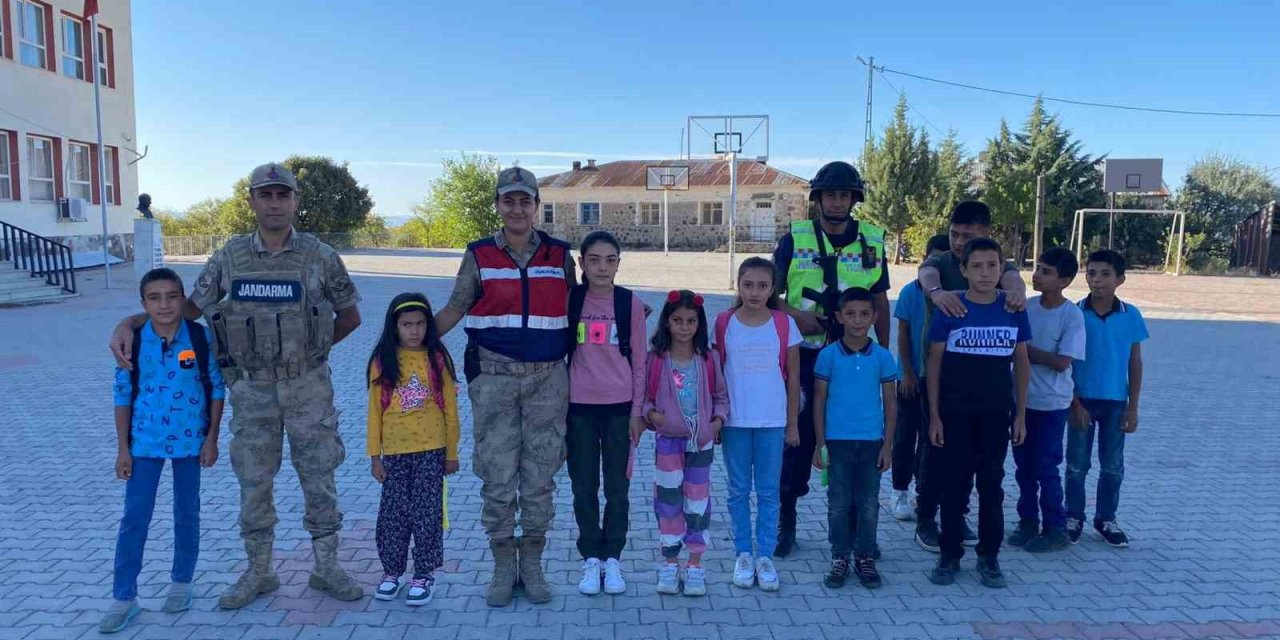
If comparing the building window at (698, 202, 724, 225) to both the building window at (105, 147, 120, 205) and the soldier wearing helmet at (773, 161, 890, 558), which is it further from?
the soldier wearing helmet at (773, 161, 890, 558)

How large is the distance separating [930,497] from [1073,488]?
2.98 feet

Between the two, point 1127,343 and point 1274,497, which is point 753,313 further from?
point 1274,497

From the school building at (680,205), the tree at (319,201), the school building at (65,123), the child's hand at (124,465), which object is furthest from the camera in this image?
the school building at (680,205)

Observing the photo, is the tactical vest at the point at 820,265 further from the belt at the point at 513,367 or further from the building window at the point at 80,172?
the building window at the point at 80,172

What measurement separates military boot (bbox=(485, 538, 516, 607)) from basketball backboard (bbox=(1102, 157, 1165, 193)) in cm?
3084

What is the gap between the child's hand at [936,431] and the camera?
4094 mm

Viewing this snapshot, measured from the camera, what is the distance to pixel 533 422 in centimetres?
381

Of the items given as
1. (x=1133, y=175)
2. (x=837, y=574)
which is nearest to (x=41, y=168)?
(x=837, y=574)

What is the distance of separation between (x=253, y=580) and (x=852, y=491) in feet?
9.56

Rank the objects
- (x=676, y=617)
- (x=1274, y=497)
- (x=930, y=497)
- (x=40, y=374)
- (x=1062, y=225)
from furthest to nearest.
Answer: (x=1062, y=225), (x=40, y=374), (x=1274, y=497), (x=930, y=497), (x=676, y=617)

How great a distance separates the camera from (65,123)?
→ 2139cm

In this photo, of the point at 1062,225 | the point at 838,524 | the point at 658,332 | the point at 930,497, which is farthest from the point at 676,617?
the point at 1062,225

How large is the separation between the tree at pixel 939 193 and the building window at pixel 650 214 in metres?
18.8

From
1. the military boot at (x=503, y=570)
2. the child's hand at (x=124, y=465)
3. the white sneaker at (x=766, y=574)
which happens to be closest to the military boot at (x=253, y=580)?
the child's hand at (x=124, y=465)
